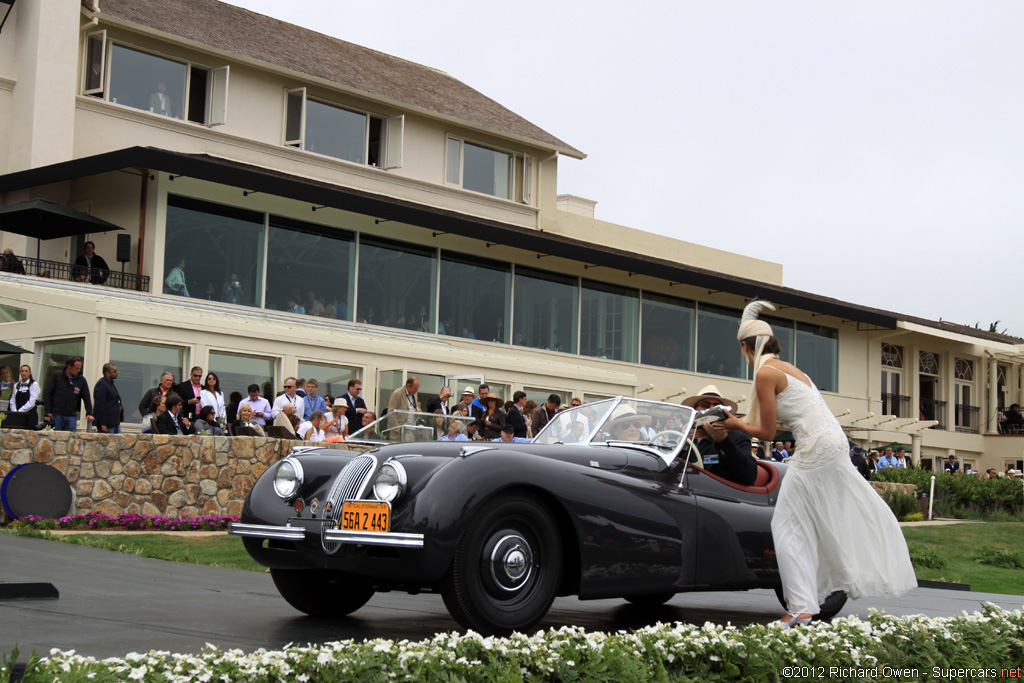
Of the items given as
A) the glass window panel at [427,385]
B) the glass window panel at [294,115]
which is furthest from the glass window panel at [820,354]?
the glass window panel at [294,115]

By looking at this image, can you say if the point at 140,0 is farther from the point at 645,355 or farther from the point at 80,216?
the point at 645,355

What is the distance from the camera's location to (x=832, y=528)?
22.2ft

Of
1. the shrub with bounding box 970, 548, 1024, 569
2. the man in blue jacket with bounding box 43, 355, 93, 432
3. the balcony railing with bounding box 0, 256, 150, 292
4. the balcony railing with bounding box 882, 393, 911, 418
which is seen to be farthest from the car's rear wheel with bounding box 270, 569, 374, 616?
the balcony railing with bounding box 882, 393, 911, 418

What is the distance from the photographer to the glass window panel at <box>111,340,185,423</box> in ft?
60.2

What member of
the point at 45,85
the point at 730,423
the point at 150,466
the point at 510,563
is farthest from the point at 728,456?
the point at 45,85

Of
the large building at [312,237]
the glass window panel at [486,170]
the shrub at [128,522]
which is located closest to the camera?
the shrub at [128,522]

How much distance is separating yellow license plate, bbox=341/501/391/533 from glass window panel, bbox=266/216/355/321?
17288 mm

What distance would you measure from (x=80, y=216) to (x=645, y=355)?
52.8 ft

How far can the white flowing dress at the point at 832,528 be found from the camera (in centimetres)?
677

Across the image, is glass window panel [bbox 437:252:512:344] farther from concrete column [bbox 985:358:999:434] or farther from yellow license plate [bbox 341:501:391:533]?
concrete column [bbox 985:358:999:434]

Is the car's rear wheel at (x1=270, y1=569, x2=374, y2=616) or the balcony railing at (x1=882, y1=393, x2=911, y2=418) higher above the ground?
the balcony railing at (x1=882, y1=393, x2=911, y2=418)

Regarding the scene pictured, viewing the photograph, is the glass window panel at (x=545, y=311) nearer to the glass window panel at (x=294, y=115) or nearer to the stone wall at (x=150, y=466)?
the glass window panel at (x=294, y=115)

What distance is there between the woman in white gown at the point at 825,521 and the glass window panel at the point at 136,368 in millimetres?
13820

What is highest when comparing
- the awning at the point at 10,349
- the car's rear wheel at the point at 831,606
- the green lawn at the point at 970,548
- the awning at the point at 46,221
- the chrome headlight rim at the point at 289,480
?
the awning at the point at 46,221
